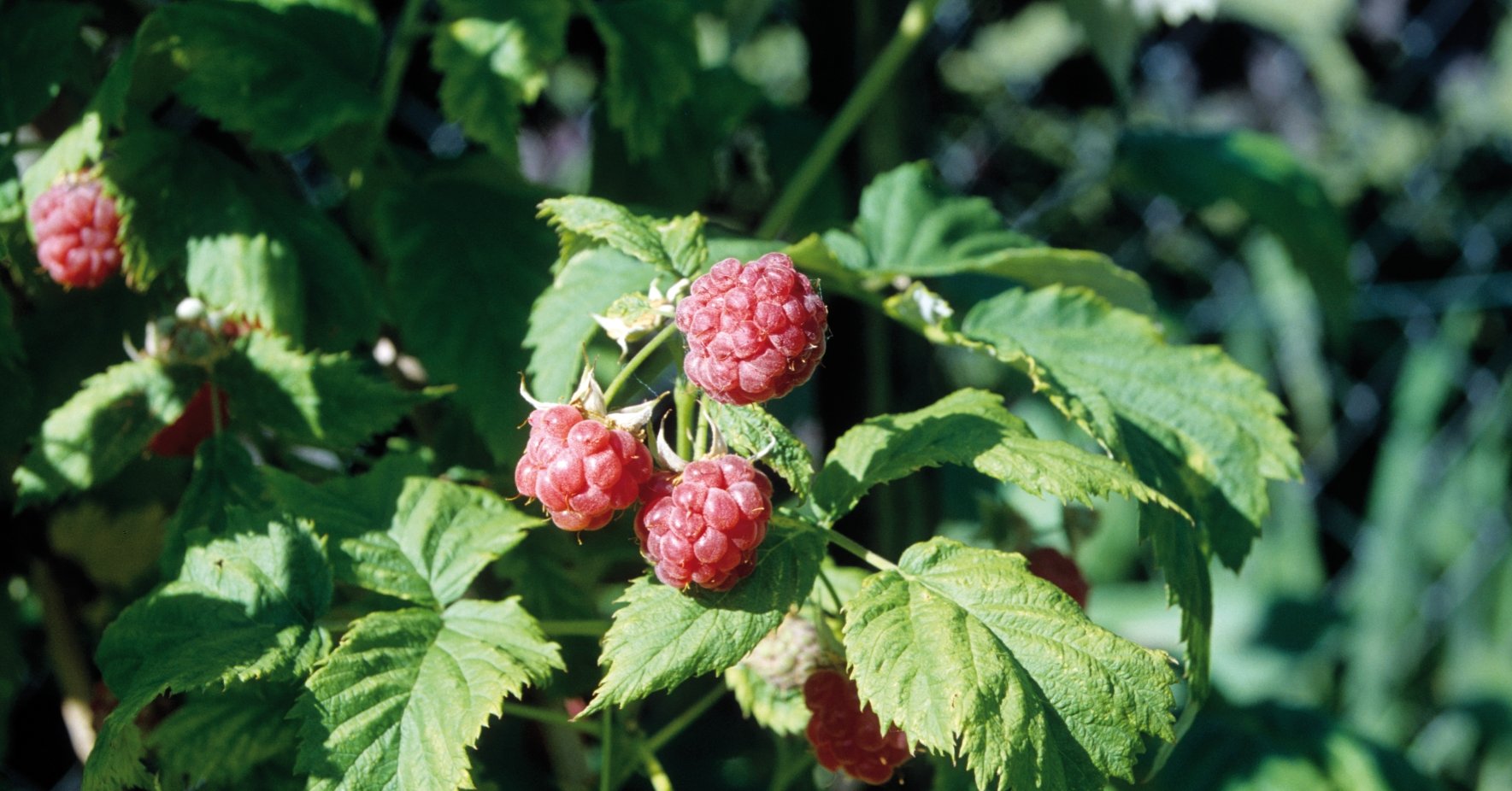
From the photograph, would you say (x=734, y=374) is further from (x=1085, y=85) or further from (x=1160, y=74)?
(x=1160, y=74)

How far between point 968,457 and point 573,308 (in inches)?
10.4

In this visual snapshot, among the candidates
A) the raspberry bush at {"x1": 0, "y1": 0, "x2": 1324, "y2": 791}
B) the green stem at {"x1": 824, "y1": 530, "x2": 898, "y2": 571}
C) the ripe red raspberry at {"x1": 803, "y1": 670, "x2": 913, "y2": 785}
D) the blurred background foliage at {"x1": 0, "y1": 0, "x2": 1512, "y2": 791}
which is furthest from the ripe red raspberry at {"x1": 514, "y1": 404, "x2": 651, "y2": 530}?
the blurred background foliage at {"x1": 0, "y1": 0, "x2": 1512, "y2": 791}

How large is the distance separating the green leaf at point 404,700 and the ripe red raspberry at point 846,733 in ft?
0.55

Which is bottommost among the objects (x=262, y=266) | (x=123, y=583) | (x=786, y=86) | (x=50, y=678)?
(x=50, y=678)

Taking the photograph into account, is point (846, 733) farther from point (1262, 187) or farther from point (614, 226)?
point (1262, 187)

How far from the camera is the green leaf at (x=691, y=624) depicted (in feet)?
1.83

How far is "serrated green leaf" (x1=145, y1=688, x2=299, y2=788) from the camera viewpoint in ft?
2.35

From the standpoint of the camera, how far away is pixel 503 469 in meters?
0.90

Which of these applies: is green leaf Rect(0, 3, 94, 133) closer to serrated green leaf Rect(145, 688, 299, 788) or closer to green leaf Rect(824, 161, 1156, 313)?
serrated green leaf Rect(145, 688, 299, 788)

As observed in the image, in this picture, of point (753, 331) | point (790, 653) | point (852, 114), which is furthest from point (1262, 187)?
point (753, 331)

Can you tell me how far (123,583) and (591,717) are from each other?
0.47 meters

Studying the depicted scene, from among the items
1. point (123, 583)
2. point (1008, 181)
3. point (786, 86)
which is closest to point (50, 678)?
point (123, 583)

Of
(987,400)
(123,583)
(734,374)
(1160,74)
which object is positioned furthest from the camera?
(1160,74)

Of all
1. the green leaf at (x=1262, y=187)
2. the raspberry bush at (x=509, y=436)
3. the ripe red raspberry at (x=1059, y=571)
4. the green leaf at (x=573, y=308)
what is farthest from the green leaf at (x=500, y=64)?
the green leaf at (x=1262, y=187)
